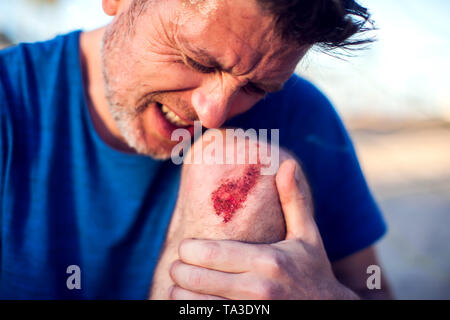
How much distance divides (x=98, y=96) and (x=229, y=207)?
83cm

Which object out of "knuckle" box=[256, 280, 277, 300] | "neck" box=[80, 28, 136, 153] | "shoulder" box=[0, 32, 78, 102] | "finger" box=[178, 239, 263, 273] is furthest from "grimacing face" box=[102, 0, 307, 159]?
"knuckle" box=[256, 280, 277, 300]

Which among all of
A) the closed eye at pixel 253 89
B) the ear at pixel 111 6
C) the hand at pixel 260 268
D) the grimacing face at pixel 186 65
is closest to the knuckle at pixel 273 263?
the hand at pixel 260 268

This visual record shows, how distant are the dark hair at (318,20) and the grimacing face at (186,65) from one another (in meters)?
0.04

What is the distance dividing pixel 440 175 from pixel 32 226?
569 cm

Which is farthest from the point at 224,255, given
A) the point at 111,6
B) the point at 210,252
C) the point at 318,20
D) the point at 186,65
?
the point at 111,6

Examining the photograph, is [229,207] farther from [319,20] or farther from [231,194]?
[319,20]

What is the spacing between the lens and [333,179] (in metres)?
1.93

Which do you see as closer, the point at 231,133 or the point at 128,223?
the point at 231,133

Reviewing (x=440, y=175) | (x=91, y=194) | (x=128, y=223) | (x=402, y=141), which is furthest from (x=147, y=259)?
(x=402, y=141)

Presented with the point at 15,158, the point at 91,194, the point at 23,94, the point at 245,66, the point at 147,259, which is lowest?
the point at 147,259

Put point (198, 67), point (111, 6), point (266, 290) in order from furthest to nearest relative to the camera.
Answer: point (111, 6) → point (198, 67) → point (266, 290)

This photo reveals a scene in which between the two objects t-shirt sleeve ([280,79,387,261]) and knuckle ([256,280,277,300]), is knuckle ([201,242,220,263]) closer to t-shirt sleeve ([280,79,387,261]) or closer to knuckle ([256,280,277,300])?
knuckle ([256,280,277,300])

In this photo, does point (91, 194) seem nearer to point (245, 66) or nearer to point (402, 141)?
point (245, 66)

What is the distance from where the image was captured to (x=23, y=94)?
5.38 ft
